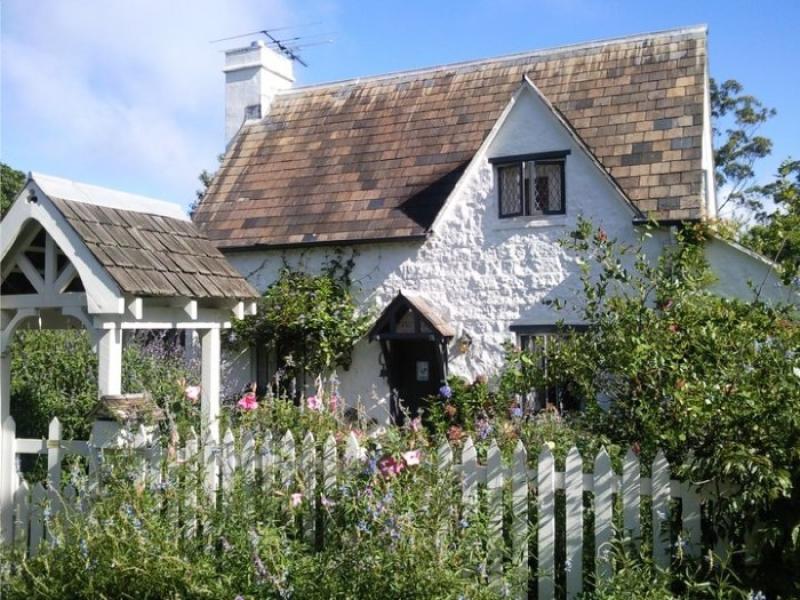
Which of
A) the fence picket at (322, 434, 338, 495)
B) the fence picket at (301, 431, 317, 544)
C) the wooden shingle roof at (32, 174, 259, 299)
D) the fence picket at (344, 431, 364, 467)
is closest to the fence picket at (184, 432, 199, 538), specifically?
the fence picket at (301, 431, 317, 544)

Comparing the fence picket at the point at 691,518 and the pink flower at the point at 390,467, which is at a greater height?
the pink flower at the point at 390,467

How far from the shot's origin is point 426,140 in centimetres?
1516

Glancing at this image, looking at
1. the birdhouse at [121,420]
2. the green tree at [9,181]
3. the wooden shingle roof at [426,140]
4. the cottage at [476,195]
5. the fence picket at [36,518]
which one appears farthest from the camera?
the green tree at [9,181]

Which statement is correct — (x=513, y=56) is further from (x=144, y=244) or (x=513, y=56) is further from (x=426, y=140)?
(x=144, y=244)

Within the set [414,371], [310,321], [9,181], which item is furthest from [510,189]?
[9,181]

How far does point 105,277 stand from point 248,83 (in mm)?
13095

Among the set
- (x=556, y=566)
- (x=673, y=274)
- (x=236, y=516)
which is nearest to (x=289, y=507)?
(x=236, y=516)

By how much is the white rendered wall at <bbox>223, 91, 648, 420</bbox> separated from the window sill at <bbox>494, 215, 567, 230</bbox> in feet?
0.05

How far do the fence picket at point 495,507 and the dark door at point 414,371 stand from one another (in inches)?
335

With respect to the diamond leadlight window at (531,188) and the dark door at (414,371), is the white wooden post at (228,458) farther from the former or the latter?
the diamond leadlight window at (531,188)

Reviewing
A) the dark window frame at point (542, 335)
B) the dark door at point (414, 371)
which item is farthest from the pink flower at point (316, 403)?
the dark door at point (414, 371)

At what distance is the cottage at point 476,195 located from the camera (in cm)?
1273

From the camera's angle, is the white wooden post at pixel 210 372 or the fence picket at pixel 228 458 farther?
the white wooden post at pixel 210 372

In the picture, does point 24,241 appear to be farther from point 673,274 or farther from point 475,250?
point 475,250
